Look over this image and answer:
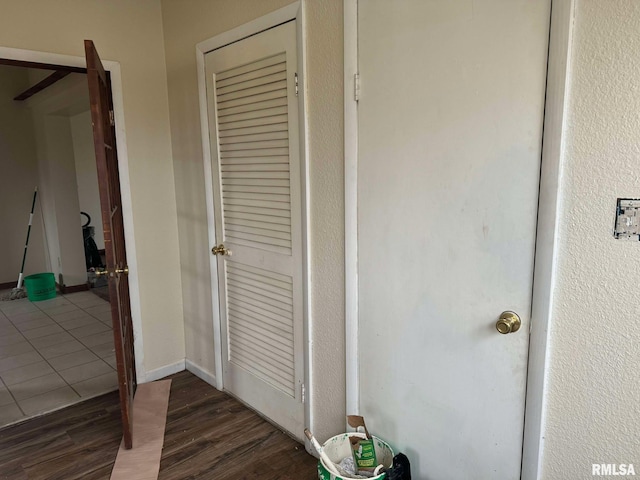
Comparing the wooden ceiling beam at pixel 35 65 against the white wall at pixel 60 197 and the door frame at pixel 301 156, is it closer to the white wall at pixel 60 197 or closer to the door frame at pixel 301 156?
the door frame at pixel 301 156

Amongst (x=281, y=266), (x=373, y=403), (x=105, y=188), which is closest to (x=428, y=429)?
(x=373, y=403)

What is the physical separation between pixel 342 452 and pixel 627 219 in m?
1.39

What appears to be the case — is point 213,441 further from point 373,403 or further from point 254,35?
point 254,35

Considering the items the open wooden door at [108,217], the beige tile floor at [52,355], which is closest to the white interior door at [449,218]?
the open wooden door at [108,217]

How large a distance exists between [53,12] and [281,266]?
72.1 inches

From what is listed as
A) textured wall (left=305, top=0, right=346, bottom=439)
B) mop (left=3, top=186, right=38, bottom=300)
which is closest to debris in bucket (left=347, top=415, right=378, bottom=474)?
textured wall (left=305, top=0, right=346, bottom=439)

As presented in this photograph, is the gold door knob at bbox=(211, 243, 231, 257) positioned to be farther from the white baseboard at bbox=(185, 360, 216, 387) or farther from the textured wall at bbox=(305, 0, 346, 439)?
the white baseboard at bbox=(185, 360, 216, 387)

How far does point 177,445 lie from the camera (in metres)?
2.24

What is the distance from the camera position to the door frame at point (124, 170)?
7.72ft

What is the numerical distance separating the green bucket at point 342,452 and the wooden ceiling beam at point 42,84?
138 inches

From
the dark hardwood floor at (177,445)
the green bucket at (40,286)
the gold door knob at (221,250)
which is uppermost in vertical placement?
the gold door knob at (221,250)

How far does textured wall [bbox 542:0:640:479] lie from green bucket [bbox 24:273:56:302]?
16.6 feet

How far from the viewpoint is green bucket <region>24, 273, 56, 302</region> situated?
4.72 m

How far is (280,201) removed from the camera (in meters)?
2.12
